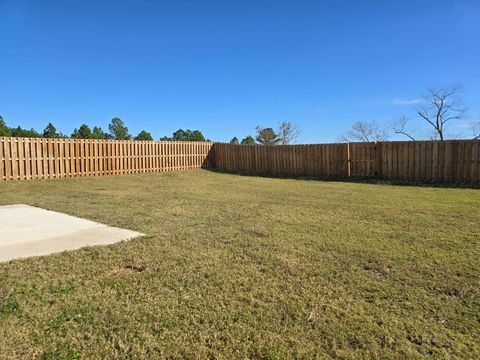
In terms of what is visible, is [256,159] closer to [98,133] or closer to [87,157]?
[87,157]

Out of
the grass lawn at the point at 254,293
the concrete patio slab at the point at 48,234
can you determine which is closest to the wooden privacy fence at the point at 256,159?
the grass lawn at the point at 254,293

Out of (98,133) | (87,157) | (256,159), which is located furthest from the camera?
(98,133)

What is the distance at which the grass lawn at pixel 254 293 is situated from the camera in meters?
2.33

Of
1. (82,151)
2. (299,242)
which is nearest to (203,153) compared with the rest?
(82,151)

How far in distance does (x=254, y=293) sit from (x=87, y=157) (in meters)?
13.8

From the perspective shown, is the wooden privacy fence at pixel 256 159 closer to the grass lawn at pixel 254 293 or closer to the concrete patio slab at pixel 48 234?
the grass lawn at pixel 254 293

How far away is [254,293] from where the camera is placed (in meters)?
3.07

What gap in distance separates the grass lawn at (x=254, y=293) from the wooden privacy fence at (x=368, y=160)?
23.6ft

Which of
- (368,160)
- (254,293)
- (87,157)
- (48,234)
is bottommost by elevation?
(254,293)

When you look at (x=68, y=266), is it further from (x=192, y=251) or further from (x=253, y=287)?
(x=253, y=287)

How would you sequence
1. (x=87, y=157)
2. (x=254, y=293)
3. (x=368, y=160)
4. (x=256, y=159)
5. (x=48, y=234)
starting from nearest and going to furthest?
(x=254, y=293), (x=48, y=234), (x=368, y=160), (x=87, y=157), (x=256, y=159)

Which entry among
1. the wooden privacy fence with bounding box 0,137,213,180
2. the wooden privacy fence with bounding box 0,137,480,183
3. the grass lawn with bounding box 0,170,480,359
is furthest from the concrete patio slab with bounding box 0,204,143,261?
the wooden privacy fence with bounding box 0,137,480,183

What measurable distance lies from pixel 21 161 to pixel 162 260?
11772 mm

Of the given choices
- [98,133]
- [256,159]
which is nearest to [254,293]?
[256,159]
